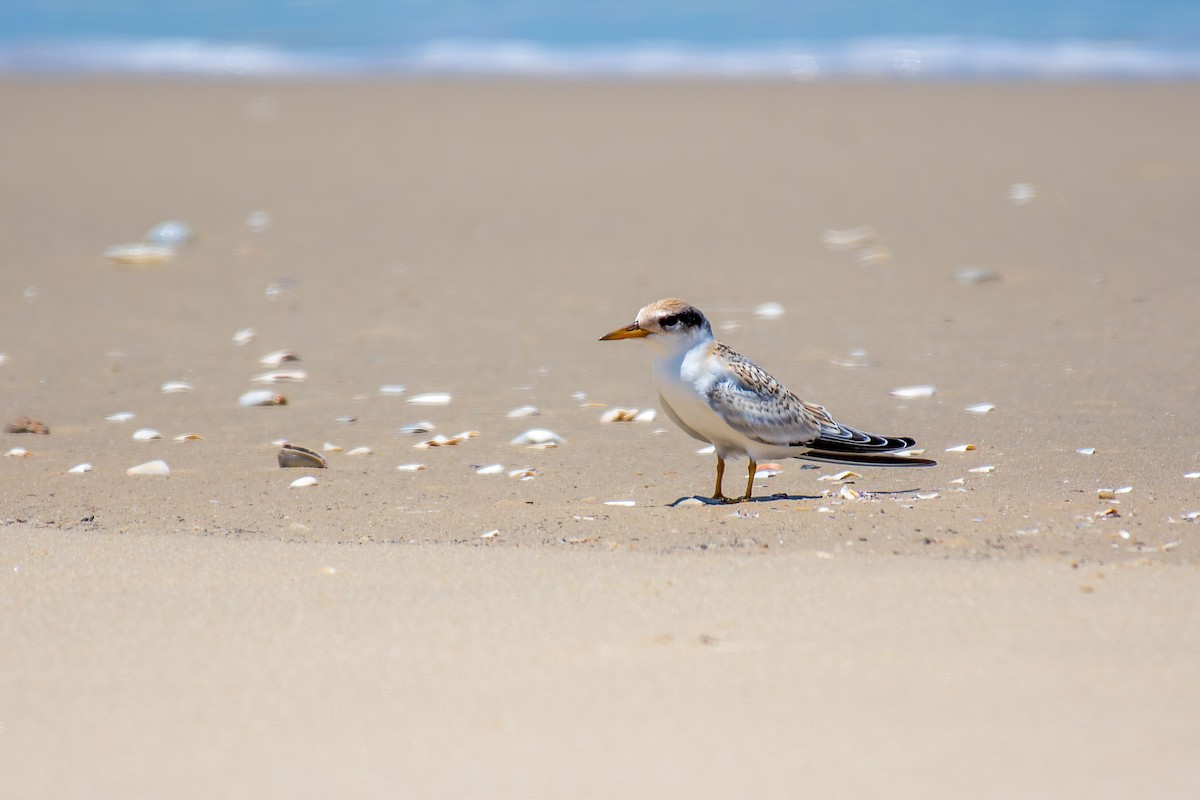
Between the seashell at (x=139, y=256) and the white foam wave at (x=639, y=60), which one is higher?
the white foam wave at (x=639, y=60)

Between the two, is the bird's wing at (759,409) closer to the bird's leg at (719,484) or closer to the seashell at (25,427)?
the bird's leg at (719,484)

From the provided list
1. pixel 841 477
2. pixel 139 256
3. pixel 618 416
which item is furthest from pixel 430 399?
pixel 139 256

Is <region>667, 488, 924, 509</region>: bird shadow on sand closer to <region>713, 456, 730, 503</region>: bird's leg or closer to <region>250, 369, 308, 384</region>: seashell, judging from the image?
<region>713, 456, 730, 503</region>: bird's leg

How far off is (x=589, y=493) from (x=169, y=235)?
5.00 metres

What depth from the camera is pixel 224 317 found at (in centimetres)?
705

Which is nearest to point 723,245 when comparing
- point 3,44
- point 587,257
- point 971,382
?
point 587,257

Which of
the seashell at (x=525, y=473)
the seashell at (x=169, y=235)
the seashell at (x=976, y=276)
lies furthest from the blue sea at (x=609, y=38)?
the seashell at (x=525, y=473)

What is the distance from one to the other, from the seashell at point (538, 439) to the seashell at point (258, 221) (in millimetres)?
4317

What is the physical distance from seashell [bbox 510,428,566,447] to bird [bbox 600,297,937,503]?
66 cm

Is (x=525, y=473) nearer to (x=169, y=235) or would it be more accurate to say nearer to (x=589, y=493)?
(x=589, y=493)

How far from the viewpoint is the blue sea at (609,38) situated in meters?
17.1

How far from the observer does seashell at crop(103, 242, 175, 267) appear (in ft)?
26.3

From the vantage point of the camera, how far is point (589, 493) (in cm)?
446

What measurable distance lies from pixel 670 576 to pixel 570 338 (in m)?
3.24
